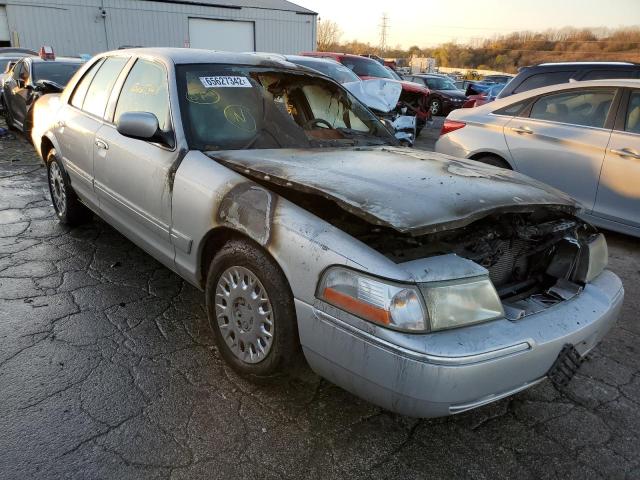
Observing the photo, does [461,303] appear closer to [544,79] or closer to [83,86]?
[83,86]

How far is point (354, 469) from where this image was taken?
2.10m

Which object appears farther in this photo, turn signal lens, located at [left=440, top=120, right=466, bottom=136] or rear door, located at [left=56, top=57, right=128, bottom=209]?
turn signal lens, located at [left=440, top=120, right=466, bottom=136]

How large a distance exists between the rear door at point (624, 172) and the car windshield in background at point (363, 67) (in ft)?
26.8

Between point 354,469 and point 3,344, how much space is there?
2.09m

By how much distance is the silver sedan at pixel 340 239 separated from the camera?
1.93 m

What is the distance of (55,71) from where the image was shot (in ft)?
29.6

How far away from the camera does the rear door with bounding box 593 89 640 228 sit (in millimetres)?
4551

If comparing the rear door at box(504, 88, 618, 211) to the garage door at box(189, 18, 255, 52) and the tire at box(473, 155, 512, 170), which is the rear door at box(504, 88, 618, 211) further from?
the garage door at box(189, 18, 255, 52)

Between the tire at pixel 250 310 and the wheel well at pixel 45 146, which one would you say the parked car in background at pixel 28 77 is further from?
the tire at pixel 250 310

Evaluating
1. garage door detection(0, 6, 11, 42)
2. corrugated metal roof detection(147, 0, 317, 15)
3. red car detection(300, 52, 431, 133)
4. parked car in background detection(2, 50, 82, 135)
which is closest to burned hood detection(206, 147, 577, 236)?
parked car in background detection(2, 50, 82, 135)

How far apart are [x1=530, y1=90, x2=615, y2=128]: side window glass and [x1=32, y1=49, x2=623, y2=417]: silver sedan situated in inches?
96.5

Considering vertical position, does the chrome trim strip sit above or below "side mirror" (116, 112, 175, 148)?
below

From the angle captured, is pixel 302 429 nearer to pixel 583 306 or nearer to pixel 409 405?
pixel 409 405

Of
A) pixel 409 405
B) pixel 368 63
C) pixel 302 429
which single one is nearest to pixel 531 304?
pixel 409 405
